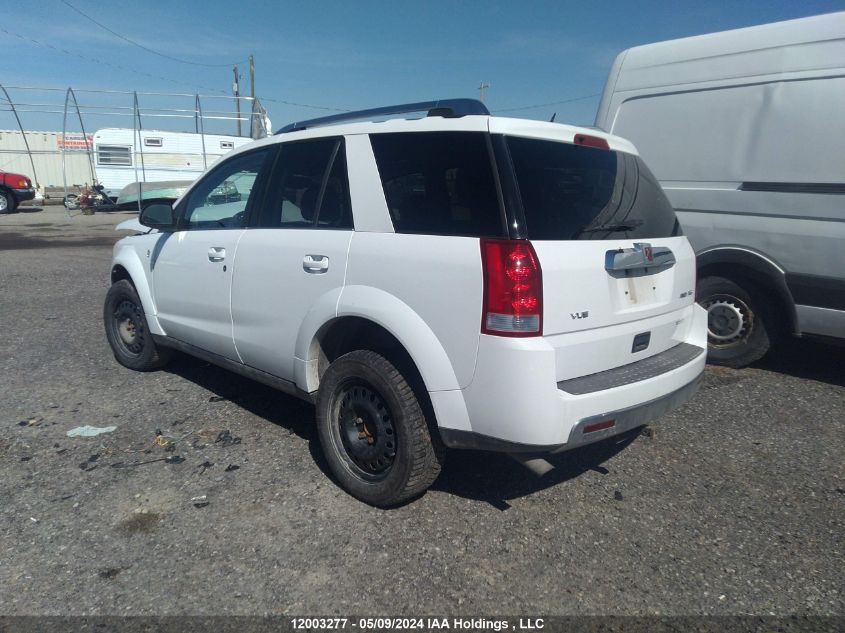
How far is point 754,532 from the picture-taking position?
10.3ft

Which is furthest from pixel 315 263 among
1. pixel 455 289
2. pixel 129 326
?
pixel 129 326

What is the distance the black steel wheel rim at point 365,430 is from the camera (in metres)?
3.22

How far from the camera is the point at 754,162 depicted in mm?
5125

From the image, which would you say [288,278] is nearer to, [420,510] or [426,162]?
[426,162]

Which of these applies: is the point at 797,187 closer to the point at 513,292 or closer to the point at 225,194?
the point at 513,292

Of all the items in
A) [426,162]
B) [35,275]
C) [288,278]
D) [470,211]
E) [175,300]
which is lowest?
[35,275]

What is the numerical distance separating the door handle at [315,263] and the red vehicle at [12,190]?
2431 centimetres

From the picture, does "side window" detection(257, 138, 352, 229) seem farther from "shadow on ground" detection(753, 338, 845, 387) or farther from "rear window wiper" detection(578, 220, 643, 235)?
"shadow on ground" detection(753, 338, 845, 387)

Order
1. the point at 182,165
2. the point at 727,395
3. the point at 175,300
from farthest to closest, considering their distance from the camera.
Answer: the point at 182,165
the point at 727,395
the point at 175,300

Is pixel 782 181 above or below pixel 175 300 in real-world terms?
above

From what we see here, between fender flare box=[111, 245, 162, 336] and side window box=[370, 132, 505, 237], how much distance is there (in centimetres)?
257

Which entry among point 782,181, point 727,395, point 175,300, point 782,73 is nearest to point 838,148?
point 782,181

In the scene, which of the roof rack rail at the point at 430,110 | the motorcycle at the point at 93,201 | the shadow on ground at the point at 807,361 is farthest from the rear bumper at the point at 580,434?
the motorcycle at the point at 93,201

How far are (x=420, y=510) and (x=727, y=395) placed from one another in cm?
290
